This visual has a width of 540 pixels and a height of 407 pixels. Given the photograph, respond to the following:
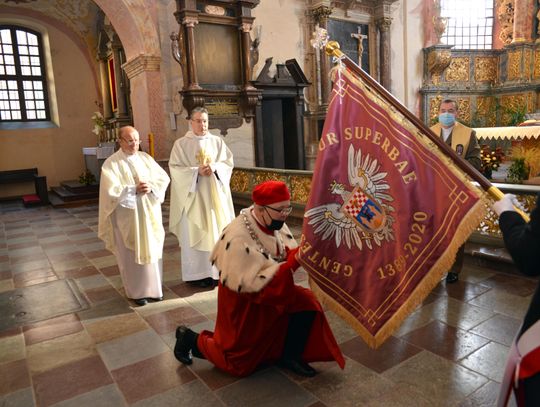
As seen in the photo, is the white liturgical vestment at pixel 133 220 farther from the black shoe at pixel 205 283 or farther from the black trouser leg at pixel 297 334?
the black trouser leg at pixel 297 334

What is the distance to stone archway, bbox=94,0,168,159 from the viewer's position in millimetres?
9578

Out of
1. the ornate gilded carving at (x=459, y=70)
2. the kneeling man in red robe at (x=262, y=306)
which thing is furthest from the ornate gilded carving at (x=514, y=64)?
the kneeling man in red robe at (x=262, y=306)

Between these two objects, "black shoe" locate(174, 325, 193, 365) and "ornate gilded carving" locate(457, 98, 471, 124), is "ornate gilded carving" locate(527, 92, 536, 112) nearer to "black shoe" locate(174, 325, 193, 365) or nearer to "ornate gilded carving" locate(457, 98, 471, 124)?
"ornate gilded carving" locate(457, 98, 471, 124)

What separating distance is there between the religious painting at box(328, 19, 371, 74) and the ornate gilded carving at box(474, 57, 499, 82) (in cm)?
460

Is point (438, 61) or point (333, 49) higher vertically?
point (438, 61)

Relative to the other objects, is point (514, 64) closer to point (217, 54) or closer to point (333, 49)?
point (217, 54)

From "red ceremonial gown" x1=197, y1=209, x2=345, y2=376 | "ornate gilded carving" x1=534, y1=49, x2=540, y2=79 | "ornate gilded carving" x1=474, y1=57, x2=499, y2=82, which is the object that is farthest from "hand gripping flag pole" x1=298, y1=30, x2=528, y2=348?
"ornate gilded carving" x1=474, y1=57, x2=499, y2=82

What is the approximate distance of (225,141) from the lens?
10391mm

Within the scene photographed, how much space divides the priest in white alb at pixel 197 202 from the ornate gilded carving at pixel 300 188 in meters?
A: 2.87

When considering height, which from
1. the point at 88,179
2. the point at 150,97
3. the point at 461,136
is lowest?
the point at 88,179

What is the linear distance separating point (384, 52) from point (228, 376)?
1300cm

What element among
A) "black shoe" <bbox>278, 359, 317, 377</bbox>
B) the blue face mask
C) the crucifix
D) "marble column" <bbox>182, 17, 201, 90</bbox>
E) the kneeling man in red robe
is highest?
the crucifix

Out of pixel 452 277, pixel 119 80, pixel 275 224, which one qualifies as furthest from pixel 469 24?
pixel 275 224

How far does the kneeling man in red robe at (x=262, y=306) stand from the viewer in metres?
2.46
